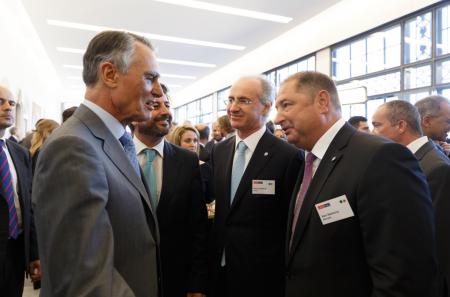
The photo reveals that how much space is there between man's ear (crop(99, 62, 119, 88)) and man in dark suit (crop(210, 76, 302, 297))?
1034mm

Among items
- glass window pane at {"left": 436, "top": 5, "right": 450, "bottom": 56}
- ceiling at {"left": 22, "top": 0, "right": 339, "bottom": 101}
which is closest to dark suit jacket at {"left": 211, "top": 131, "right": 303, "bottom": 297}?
glass window pane at {"left": 436, "top": 5, "right": 450, "bottom": 56}

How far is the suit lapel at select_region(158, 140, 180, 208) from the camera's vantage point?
1.82 meters

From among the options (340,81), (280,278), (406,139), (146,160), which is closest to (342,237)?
(280,278)

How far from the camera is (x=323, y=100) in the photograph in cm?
171

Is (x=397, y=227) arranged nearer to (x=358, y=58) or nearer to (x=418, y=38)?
(x=418, y=38)

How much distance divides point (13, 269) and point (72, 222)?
175 cm

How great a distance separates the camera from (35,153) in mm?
3695

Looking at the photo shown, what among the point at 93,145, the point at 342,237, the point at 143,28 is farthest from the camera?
the point at 143,28

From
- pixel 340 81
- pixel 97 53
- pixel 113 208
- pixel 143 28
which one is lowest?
pixel 113 208

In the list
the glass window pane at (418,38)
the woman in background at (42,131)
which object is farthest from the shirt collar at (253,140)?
the glass window pane at (418,38)

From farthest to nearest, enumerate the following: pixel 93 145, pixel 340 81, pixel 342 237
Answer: pixel 340 81 → pixel 342 237 → pixel 93 145

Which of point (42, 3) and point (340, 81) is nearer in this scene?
point (42, 3)

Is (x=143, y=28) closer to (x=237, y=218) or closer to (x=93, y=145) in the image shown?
(x=237, y=218)

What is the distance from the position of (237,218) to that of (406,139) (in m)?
1.35
